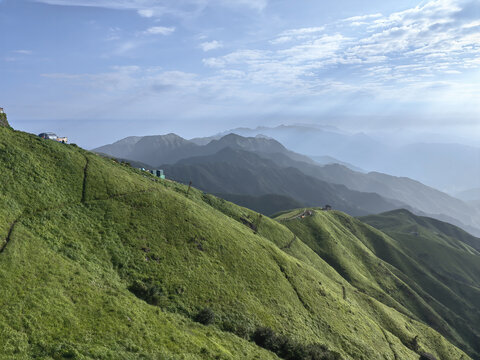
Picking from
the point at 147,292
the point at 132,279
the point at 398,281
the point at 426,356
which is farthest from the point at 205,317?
the point at 398,281

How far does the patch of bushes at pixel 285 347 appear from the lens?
4203cm

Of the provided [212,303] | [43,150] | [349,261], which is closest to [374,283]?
[349,261]

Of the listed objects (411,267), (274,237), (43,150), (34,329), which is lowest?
(411,267)

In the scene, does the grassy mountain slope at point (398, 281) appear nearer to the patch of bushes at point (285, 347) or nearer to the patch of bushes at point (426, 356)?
the patch of bushes at point (426, 356)

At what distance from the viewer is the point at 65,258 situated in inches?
1436

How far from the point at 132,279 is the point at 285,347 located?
1082 inches

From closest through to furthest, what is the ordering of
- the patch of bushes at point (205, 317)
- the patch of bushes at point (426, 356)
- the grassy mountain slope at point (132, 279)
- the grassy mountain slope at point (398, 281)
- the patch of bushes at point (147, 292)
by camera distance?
the grassy mountain slope at point (132, 279)
the patch of bushes at point (147, 292)
the patch of bushes at point (205, 317)
the patch of bushes at point (426, 356)
the grassy mountain slope at point (398, 281)

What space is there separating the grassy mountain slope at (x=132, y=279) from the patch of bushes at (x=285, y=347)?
7.62ft

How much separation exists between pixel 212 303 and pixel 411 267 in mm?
180533

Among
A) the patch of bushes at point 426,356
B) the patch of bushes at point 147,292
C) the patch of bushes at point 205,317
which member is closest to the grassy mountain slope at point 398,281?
the patch of bushes at point 426,356

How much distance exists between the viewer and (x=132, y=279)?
4112cm

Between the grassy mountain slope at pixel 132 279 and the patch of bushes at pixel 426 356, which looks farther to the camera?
the patch of bushes at pixel 426 356

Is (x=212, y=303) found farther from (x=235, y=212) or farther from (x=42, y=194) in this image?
(x=235, y=212)

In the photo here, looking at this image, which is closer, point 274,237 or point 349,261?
point 274,237
